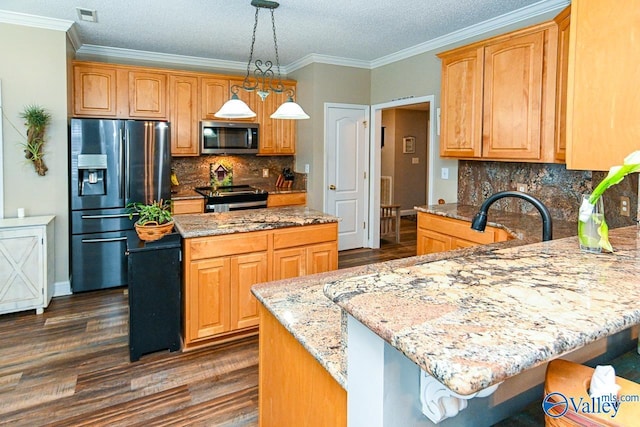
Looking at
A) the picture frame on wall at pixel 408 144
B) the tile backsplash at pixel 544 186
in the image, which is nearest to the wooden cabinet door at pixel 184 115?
the tile backsplash at pixel 544 186

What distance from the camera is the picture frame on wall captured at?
888cm

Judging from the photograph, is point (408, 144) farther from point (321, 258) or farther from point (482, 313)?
point (482, 313)

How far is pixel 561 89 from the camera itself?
111 inches

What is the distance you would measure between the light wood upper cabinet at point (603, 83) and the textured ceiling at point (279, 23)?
2.20 metres

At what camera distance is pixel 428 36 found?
437 cm

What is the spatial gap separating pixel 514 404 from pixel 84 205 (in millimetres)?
4215

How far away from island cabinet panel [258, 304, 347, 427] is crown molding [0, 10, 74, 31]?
3870 millimetres

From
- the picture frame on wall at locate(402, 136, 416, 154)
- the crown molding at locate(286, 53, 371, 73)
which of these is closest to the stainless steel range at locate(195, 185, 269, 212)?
the crown molding at locate(286, 53, 371, 73)

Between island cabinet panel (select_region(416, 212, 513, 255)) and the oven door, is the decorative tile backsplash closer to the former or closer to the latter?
the oven door

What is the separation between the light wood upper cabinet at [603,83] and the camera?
1375 millimetres

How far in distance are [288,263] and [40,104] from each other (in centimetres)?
285

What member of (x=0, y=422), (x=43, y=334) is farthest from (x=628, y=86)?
(x=43, y=334)

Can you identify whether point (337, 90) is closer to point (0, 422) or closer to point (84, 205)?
point (84, 205)

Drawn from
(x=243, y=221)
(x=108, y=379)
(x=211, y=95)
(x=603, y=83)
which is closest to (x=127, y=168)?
(x=211, y=95)
